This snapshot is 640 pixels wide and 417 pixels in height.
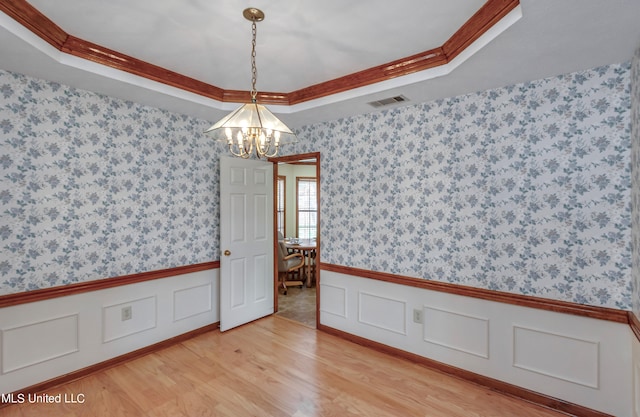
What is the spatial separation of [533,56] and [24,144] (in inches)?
142

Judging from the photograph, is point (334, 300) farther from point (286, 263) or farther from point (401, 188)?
point (286, 263)

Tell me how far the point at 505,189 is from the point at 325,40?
5.81 ft

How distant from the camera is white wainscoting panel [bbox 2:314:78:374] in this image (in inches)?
87.4

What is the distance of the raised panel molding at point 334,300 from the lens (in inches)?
134

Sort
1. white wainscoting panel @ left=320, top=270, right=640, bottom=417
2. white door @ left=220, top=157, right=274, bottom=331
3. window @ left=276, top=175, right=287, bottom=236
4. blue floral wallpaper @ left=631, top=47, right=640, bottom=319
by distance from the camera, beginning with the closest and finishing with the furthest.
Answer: blue floral wallpaper @ left=631, top=47, right=640, bottom=319
white wainscoting panel @ left=320, top=270, right=640, bottom=417
white door @ left=220, top=157, right=274, bottom=331
window @ left=276, top=175, right=287, bottom=236

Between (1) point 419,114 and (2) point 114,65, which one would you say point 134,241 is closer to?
(2) point 114,65

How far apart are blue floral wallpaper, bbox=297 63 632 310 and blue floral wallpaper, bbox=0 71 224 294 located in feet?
5.74

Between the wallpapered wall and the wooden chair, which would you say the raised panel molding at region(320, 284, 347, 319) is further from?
the wooden chair

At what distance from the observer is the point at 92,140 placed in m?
2.65

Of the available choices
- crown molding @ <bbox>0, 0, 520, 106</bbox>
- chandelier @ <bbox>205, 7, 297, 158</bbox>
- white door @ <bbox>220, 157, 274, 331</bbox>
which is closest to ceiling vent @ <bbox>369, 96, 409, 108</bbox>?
crown molding @ <bbox>0, 0, 520, 106</bbox>

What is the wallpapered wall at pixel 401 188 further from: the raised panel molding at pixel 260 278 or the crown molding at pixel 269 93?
the raised panel molding at pixel 260 278

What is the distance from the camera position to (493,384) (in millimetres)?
2439

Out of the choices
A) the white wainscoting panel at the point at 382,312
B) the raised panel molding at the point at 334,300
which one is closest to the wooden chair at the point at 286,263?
the raised panel molding at the point at 334,300

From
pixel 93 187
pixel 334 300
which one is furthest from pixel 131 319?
pixel 334 300
